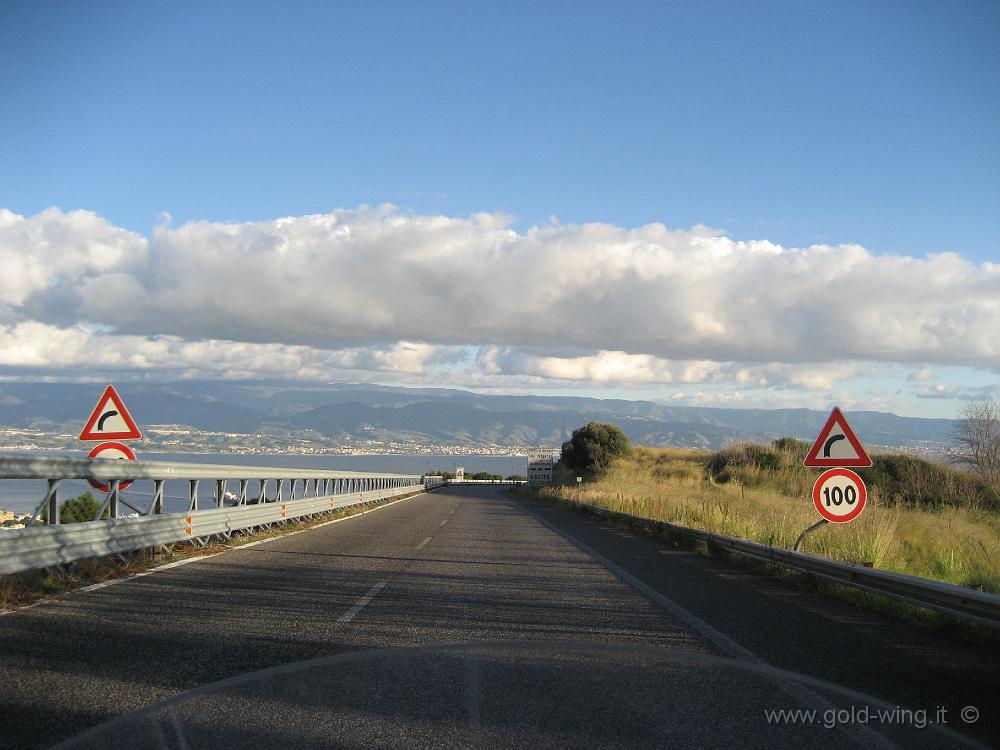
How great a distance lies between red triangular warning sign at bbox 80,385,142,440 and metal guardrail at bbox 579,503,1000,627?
33.8 ft

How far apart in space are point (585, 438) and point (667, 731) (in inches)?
3046

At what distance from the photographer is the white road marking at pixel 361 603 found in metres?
8.16

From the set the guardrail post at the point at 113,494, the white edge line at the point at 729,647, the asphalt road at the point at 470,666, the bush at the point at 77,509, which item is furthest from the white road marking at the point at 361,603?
the bush at the point at 77,509

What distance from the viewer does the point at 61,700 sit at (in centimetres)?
530

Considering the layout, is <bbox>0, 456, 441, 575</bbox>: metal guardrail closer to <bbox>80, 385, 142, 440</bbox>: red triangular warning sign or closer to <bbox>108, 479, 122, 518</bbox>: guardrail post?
<bbox>108, 479, 122, 518</bbox>: guardrail post

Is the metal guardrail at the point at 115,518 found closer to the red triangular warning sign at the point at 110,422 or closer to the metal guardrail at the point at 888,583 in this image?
the red triangular warning sign at the point at 110,422

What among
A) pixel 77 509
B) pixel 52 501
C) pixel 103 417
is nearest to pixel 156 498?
pixel 103 417

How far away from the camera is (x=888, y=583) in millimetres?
9102

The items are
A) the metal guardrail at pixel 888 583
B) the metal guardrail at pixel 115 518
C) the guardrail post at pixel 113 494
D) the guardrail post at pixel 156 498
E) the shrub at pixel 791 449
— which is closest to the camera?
the metal guardrail at pixel 888 583

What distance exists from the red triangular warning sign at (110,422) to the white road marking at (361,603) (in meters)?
5.02

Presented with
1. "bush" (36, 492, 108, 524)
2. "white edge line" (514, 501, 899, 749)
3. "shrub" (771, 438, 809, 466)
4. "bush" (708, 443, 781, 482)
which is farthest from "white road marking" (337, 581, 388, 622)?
"shrub" (771, 438, 809, 466)

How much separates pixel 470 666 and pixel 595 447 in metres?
73.3

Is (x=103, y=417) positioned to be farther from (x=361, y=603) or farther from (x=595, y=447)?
(x=595, y=447)

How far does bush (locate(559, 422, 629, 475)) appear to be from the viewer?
77.1 m
